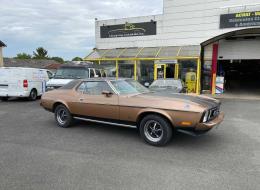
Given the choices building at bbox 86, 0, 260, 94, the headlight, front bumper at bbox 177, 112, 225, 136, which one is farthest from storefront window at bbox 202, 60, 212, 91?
the headlight

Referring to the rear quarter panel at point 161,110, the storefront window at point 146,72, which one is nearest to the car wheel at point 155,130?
the rear quarter panel at point 161,110

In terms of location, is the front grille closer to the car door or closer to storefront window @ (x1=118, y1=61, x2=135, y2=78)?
the car door

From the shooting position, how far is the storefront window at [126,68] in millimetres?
16766

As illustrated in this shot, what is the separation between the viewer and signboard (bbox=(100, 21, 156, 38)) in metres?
16.9

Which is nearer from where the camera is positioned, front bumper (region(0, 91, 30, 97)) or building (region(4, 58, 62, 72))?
front bumper (region(0, 91, 30, 97))

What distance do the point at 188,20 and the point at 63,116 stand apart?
12.2 m

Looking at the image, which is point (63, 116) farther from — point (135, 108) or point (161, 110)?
point (161, 110)

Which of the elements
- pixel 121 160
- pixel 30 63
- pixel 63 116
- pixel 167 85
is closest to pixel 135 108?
pixel 121 160

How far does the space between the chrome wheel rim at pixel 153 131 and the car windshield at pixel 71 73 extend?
21.9 ft

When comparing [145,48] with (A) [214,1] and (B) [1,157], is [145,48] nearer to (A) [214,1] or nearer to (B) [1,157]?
(A) [214,1]

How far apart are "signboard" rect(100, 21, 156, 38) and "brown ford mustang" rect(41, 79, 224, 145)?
11.5 m

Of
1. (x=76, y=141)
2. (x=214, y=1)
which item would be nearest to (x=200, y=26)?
(x=214, y=1)

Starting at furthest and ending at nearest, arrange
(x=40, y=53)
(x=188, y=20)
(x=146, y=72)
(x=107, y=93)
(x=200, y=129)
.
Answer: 1. (x=40, y=53)
2. (x=146, y=72)
3. (x=188, y=20)
4. (x=107, y=93)
5. (x=200, y=129)

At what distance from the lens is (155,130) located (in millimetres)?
5145
